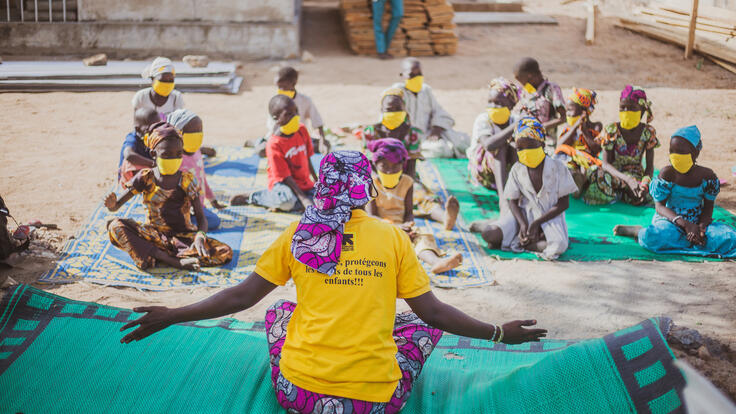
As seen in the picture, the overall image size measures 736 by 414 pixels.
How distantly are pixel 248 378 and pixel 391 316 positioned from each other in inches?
39.4

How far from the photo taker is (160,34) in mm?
12414

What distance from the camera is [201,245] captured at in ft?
16.8

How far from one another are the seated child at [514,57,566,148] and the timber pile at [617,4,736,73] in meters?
4.70

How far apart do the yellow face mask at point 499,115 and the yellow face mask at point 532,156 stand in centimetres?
113

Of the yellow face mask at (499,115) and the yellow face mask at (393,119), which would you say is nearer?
the yellow face mask at (393,119)

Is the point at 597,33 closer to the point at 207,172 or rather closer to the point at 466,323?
the point at 207,172

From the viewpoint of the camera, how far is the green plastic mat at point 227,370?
3008 mm

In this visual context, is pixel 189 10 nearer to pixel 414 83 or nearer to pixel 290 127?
pixel 414 83

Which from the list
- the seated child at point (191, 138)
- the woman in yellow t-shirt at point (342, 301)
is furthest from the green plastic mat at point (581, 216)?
→ the woman in yellow t-shirt at point (342, 301)

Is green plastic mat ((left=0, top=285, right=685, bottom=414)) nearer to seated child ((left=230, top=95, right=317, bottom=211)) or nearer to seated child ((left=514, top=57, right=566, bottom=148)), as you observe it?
seated child ((left=230, top=95, right=317, bottom=211))

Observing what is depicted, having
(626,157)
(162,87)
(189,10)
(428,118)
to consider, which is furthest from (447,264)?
(189,10)

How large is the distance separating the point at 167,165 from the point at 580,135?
4500 millimetres

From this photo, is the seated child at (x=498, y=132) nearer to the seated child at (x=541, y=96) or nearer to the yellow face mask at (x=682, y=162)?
the seated child at (x=541, y=96)

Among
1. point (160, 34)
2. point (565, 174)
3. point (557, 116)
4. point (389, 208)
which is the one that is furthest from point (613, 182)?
point (160, 34)
